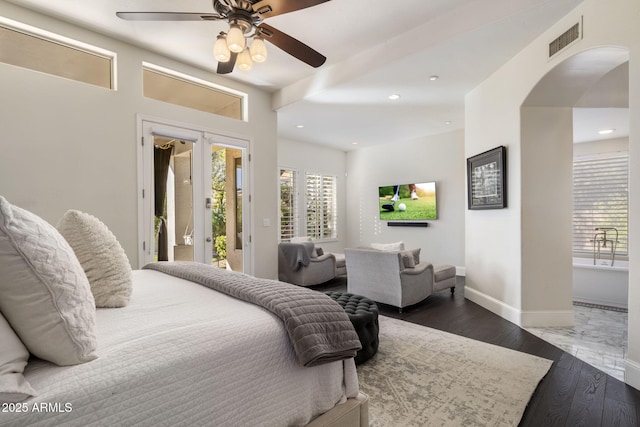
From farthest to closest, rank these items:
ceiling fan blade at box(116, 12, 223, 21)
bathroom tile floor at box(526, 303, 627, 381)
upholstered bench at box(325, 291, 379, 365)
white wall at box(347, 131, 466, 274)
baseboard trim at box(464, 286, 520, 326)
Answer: white wall at box(347, 131, 466, 274)
baseboard trim at box(464, 286, 520, 326)
bathroom tile floor at box(526, 303, 627, 381)
upholstered bench at box(325, 291, 379, 365)
ceiling fan blade at box(116, 12, 223, 21)

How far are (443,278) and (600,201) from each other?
3680 mm

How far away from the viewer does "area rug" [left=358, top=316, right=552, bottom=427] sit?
73.8 inches

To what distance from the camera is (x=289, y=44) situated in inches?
96.3

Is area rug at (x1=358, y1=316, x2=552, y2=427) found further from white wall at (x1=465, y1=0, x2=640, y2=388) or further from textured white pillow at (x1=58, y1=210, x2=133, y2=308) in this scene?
textured white pillow at (x1=58, y1=210, x2=133, y2=308)

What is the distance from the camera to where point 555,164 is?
339 cm

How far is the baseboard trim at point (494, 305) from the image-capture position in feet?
11.4

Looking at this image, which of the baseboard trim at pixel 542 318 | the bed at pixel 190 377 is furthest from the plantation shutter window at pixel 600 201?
the bed at pixel 190 377

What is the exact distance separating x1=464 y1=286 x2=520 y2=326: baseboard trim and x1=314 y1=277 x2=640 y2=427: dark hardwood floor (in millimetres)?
77

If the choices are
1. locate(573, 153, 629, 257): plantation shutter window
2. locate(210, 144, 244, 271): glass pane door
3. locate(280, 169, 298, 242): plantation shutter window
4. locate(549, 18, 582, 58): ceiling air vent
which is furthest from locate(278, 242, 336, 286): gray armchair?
locate(573, 153, 629, 257): plantation shutter window

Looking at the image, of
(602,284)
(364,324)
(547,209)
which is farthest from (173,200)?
(602,284)

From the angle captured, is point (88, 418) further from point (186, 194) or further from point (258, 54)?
point (186, 194)

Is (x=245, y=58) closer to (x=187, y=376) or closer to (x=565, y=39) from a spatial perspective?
(x=187, y=376)

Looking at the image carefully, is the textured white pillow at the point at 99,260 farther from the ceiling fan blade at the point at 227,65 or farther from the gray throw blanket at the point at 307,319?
the ceiling fan blade at the point at 227,65

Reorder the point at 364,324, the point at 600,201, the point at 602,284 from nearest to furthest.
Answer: the point at 364,324 < the point at 602,284 < the point at 600,201
